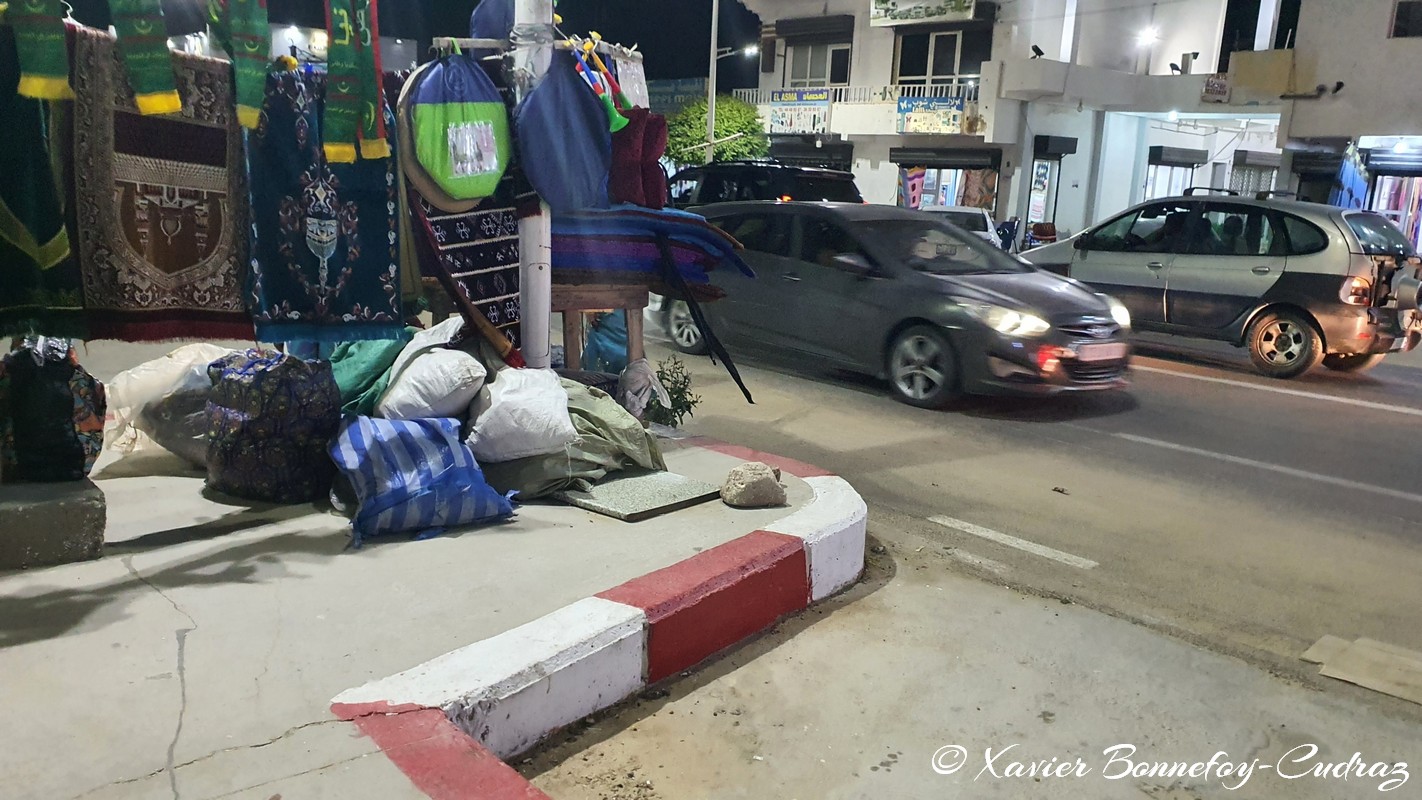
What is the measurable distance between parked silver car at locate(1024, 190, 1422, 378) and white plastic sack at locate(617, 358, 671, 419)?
7222mm

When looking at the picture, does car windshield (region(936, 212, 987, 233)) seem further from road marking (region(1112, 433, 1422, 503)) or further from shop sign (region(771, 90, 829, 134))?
shop sign (region(771, 90, 829, 134))

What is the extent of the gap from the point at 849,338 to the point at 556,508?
458cm

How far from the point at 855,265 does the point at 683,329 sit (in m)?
2.28

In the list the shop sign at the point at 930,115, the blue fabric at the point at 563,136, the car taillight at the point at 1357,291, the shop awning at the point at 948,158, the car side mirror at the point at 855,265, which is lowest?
the car taillight at the point at 1357,291

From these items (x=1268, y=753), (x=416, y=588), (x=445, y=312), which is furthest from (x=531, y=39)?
(x=1268, y=753)

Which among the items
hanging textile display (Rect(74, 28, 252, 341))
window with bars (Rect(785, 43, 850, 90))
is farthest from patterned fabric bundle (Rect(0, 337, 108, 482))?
window with bars (Rect(785, 43, 850, 90))

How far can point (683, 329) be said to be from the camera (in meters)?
10.0

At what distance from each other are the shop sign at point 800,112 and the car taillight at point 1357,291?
65.6 feet

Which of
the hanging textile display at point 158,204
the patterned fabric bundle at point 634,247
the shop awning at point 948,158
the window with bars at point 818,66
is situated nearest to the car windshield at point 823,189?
the patterned fabric bundle at point 634,247

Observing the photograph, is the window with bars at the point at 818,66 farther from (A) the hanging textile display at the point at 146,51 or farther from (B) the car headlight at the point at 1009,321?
(A) the hanging textile display at the point at 146,51

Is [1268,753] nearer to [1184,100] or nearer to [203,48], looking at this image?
[203,48]

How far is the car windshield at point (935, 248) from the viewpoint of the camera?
846 centimetres

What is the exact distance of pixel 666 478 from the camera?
4898mm

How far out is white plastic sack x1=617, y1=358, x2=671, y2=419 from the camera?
575 centimetres
